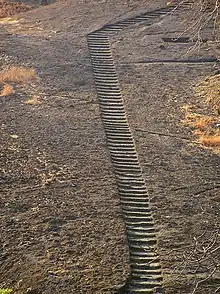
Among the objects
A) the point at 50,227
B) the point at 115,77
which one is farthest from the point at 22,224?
the point at 115,77

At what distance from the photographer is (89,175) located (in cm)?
1141

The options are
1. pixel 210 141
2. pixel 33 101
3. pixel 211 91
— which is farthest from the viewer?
pixel 211 91

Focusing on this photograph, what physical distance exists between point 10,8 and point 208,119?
49.6 ft

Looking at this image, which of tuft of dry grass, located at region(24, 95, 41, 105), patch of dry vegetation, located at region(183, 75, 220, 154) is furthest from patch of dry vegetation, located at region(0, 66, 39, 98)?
patch of dry vegetation, located at region(183, 75, 220, 154)

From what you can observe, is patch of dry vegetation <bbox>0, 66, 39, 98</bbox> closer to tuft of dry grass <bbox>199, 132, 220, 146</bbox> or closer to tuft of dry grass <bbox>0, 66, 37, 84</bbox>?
tuft of dry grass <bbox>0, 66, 37, 84</bbox>

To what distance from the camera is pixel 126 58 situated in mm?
18125

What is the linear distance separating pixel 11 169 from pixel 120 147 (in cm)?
283

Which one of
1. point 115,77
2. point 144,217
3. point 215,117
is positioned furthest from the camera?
point 115,77

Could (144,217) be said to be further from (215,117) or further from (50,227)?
(215,117)

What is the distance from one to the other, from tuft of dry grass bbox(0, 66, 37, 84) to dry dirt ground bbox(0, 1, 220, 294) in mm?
413

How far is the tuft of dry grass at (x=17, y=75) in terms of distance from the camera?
16.4 metres

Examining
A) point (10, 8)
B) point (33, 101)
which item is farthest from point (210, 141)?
point (10, 8)

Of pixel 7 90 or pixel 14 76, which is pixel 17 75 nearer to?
pixel 14 76

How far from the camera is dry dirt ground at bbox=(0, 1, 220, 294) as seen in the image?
335 inches
